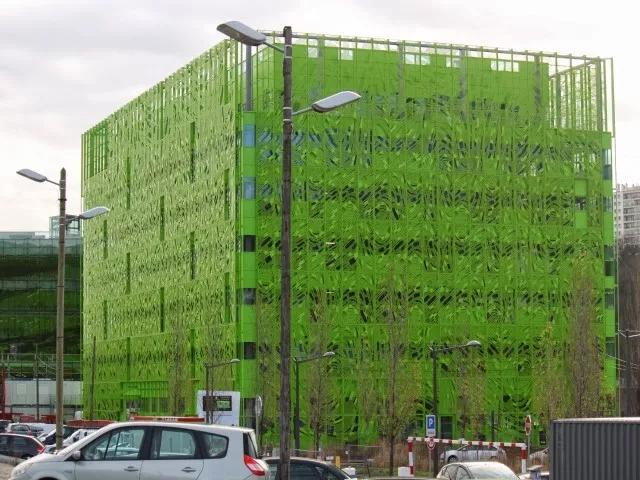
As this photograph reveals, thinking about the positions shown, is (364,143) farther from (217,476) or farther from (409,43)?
(217,476)

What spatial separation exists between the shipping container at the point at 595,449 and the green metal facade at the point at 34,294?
407 feet

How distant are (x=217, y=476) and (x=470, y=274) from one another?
2568 inches

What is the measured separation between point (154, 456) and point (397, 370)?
54.8 metres

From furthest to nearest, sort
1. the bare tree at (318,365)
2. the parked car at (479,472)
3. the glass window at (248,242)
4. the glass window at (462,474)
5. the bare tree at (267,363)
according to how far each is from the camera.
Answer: the glass window at (248,242)
the bare tree at (267,363)
the bare tree at (318,365)
the glass window at (462,474)
the parked car at (479,472)

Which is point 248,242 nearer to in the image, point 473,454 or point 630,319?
point 473,454

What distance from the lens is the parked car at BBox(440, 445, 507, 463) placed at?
61.7 meters

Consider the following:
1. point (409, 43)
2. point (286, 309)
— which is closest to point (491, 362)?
point (409, 43)

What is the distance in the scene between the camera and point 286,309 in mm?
26016

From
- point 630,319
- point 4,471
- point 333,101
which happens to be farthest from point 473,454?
point 630,319

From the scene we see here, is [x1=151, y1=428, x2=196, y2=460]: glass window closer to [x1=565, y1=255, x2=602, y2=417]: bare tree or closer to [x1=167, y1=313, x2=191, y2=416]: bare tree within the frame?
[x1=565, y1=255, x2=602, y2=417]: bare tree

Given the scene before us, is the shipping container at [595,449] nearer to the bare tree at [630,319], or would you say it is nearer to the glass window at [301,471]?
the glass window at [301,471]

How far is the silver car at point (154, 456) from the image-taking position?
21.4 meters

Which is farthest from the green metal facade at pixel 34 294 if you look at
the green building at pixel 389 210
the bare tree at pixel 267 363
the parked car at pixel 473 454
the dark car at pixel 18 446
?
the dark car at pixel 18 446

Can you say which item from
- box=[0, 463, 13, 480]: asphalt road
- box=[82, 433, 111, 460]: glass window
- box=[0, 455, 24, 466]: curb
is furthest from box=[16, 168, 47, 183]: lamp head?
box=[82, 433, 111, 460]: glass window
